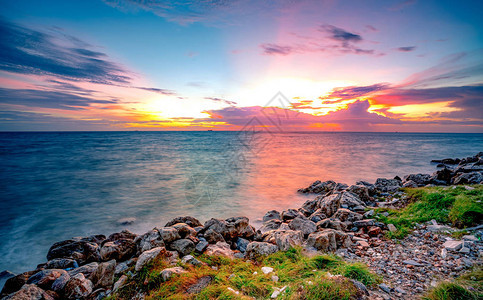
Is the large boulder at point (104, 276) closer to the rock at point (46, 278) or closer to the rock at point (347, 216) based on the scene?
the rock at point (46, 278)

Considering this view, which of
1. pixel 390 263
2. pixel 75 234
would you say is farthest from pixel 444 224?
pixel 75 234

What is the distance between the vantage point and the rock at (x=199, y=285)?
120 inches

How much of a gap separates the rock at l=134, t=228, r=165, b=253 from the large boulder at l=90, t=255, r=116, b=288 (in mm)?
687

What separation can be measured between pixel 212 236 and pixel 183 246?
94 centimetres

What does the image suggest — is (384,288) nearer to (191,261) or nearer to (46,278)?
(191,261)

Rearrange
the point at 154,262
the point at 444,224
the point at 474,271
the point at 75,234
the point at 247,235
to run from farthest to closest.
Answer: the point at 75,234, the point at 247,235, the point at 444,224, the point at 154,262, the point at 474,271

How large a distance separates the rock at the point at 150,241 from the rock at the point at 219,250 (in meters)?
1.03

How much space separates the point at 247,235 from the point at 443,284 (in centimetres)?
398

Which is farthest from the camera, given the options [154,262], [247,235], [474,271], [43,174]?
[43,174]

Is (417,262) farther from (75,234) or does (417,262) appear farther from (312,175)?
(312,175)

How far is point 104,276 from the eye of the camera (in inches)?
150

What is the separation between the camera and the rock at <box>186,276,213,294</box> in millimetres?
3055

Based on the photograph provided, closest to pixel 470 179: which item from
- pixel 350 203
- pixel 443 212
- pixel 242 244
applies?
pixel 443 212

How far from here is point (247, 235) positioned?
19.1 feet
